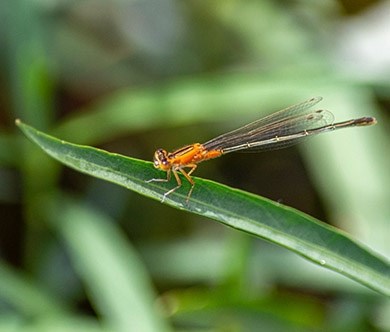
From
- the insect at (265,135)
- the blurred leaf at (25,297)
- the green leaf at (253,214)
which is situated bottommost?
the green leaf at (253,214)

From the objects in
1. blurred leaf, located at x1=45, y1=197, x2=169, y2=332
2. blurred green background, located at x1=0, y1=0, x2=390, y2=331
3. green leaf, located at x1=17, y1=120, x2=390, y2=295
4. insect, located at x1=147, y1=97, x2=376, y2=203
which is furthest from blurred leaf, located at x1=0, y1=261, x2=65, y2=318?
green leaf, located at x1=17, y1=120, x2=390, y2=295

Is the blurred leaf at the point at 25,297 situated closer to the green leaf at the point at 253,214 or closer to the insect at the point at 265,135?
the insect at the point at 265,135

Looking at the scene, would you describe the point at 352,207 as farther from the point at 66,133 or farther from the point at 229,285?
the point at 66,133

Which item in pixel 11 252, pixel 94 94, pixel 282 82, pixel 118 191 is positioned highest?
pixel 94 94

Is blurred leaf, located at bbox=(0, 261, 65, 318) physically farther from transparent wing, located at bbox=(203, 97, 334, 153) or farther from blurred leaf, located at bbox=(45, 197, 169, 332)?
transparent wing, located at bbox=(203, 97, 334, 153)

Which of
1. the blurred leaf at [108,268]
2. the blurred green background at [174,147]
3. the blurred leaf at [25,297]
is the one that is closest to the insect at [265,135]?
the blurred green background at [174,147]

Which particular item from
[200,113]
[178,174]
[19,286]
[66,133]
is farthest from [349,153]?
[178,174]
